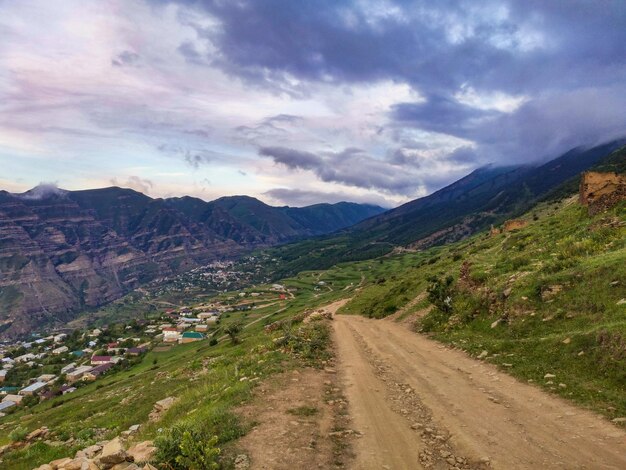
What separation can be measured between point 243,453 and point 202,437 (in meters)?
1.36

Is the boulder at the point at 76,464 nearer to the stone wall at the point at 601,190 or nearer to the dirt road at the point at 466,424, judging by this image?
the dirt road at the point at 466,424

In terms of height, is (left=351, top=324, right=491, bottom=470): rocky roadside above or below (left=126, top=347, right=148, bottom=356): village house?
above

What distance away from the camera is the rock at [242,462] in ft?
33.7

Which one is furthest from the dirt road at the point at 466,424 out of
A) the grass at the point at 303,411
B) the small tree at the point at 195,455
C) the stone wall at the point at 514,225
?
the stone wall at the point at 514,225

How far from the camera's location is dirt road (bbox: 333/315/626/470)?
424 inches

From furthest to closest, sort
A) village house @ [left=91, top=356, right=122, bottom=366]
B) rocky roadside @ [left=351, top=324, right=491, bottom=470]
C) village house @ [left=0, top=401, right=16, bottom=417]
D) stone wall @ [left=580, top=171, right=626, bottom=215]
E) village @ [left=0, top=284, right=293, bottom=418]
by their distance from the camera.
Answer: village house @ [left=91, top=356, right=122, bottom=366] < village @ [left=0, top=284, right=293, bottom=418] < village house @ [left=0, top=401, right=16, bottom=417] < stone wall @ [left=580, top=171, right=626, bottom=215] < rocky roadside @ [left=351, top=324, right=491, bottom=470]

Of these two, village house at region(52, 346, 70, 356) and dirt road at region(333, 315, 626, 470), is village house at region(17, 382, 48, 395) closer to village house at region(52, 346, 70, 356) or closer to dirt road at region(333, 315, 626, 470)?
village house at region(52, 346, 70, 356)

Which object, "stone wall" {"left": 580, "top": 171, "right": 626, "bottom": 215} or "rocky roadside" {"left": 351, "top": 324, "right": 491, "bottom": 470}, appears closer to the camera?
"rocky roadside" {"left": 351, "top": 324, "right": 491, "bottom": 470}

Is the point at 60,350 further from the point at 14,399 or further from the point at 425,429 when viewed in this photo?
the point at 425,429

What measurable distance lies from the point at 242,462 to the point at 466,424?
8.00 meters

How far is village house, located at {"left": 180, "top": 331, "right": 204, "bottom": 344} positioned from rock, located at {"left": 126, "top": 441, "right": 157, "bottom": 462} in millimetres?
140836

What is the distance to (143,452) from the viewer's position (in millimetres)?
11523

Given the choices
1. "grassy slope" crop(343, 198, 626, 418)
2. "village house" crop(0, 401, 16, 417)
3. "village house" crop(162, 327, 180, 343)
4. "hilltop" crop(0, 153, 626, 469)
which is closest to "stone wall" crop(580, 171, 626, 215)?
"grassy slope" crop(343, 198, 626, 418)

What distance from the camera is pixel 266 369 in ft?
67.2
